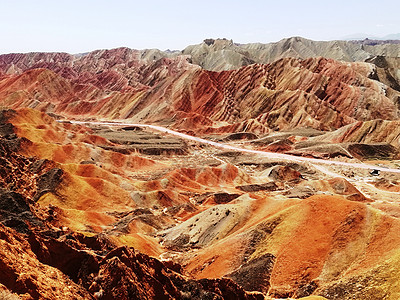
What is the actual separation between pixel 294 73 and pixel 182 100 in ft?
136

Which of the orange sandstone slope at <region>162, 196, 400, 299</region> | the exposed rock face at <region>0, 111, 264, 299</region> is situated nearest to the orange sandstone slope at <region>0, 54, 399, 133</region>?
the orange sandstone slope at <region>162, 196, 400, 299</region>

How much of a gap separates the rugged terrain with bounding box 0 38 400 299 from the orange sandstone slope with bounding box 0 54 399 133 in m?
0.53

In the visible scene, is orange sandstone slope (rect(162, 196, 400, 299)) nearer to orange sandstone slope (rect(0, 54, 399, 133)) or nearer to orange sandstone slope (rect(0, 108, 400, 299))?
orange sandstone slope (rect(0, 108, 400, 299))

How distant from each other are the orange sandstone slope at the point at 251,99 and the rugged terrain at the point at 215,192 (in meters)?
0.53

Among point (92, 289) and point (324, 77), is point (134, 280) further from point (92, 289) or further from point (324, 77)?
point (324, 77)

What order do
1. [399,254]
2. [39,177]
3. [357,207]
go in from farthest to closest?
[39,177], [357,207], [399,254]

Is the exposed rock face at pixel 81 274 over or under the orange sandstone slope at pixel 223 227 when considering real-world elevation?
over

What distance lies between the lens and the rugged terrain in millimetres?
22250

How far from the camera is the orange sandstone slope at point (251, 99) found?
125188 millimetres

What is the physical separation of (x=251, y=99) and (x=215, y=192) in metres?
79.2

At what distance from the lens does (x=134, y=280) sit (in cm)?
2038

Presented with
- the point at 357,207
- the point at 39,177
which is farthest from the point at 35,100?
the point at 357,207

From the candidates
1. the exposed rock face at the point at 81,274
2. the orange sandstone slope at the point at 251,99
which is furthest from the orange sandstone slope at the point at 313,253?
the orange sandstone slope at the point at 251,99

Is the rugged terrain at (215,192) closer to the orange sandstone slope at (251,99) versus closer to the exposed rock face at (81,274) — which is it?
the exposed rock face at (81,274)
